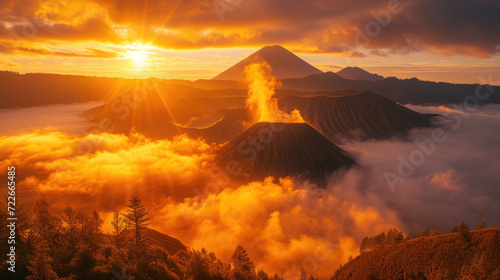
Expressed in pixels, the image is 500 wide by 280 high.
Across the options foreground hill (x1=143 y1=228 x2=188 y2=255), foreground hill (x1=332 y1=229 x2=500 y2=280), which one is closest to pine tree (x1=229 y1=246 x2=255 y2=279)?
foreground hill (x1=332 y1=229 x2=500 y2=280)

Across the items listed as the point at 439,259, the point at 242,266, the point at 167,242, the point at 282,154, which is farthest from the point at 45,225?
the point at 282,154

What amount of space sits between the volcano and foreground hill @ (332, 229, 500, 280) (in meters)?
47.3

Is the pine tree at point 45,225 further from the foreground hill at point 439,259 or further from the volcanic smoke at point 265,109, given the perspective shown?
the volcanic smoke at point 265,109

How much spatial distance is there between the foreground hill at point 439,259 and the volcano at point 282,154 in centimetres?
4727

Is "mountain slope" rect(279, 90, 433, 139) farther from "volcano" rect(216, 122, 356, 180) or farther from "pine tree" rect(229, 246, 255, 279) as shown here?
"pine tree" rect(229, 246, 255, 279)

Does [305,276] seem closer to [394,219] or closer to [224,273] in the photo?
[224,273]

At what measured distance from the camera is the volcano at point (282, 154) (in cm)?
6969

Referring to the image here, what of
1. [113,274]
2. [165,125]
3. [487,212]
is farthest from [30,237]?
[165,125]

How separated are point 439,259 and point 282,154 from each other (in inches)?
2185

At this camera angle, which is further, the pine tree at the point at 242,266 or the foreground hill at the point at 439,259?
the pine tree at the point at 242,266

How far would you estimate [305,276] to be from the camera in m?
32.3

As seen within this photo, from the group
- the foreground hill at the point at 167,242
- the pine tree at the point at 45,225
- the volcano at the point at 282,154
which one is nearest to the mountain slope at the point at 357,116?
the volcano at the point at 282,154

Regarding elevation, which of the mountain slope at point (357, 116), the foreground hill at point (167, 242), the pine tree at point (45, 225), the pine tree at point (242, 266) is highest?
the mountain slope at point (357, 116)

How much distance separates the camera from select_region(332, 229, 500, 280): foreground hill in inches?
594
